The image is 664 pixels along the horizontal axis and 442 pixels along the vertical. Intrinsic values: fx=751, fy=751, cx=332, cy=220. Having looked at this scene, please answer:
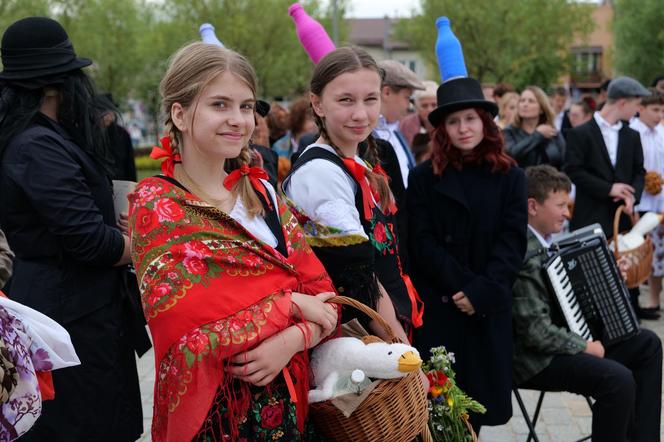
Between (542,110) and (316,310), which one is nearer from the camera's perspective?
(316,310)

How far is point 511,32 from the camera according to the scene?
32781 millimetres

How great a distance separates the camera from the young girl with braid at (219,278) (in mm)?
2113

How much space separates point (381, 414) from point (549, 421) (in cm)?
307

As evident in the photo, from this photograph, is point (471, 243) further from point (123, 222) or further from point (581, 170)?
point (581, 170)

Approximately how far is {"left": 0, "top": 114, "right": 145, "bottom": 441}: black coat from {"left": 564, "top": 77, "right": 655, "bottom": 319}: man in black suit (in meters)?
5.11

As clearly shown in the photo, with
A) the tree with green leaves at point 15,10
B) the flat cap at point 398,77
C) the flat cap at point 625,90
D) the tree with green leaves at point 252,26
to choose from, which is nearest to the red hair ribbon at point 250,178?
the flat cap at point 398,77

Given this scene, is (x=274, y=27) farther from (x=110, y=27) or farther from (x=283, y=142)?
(x=283, y=142)

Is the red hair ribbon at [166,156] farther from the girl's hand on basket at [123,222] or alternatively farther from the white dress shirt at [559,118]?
the white dress shirt at [559,118]

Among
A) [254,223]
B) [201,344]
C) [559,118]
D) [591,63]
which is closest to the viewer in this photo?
[201,344]

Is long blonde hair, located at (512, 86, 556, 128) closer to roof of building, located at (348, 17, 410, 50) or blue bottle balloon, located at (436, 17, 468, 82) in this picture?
blue bottle balloon, located at (436, 17, 468, 82)

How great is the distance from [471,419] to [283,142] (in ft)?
15.1

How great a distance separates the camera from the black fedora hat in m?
2.94

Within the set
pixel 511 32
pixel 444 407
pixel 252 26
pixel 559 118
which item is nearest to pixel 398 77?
pixel 444 407

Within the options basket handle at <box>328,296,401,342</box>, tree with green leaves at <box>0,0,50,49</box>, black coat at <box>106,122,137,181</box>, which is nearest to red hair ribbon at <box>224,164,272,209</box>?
basket handle at <box>328,296,401,342</box>
